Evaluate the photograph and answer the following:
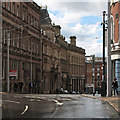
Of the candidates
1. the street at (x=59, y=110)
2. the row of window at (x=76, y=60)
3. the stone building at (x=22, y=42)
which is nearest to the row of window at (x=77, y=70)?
the row of window at (x=76, y=60)

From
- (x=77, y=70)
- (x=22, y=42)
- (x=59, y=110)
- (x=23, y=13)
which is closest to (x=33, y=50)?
(x=22, y=42)

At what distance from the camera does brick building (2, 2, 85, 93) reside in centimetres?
→ 4541

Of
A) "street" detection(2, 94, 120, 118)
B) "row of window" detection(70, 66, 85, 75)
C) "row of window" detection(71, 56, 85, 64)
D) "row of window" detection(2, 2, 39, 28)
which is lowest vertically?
"street" detection(2, 94, 120, 118)

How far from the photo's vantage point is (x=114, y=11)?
30.2 m

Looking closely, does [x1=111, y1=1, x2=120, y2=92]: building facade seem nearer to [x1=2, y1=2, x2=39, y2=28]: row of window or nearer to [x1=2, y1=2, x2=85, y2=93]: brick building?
[x1=2, y1=2, x2=85, y2=93]: brick building

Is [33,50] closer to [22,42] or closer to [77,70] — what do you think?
[22,42]

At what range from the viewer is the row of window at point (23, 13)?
45.4 m

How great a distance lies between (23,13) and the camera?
2079 inches

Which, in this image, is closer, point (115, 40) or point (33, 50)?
point (115, 40)

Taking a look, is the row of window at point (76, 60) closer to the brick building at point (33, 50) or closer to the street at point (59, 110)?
the brick building at point (33, 50)

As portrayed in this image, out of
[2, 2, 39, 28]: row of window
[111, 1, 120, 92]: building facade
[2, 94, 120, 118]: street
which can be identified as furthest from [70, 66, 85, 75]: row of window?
[2, 94, 120, 118]: street

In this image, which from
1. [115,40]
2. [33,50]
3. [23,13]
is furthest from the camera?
[33,50]

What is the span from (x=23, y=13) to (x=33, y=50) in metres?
8.71

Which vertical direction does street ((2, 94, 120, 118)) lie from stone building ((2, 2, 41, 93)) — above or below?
below
